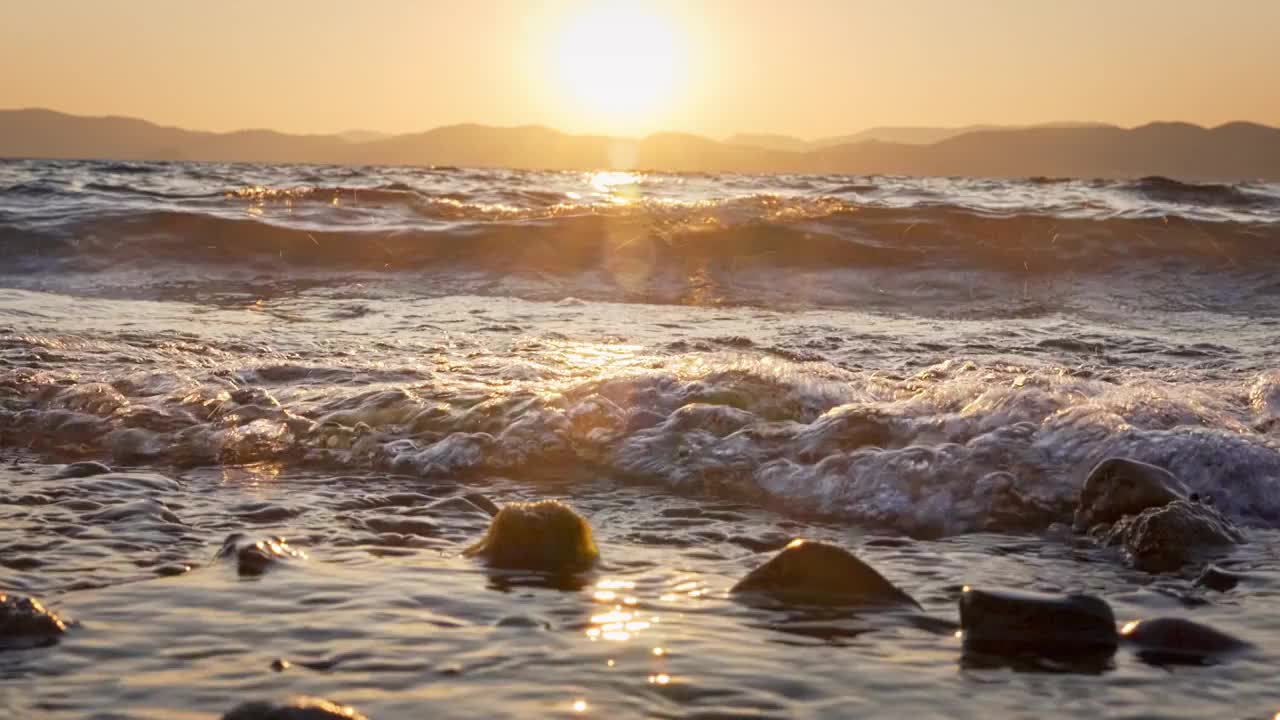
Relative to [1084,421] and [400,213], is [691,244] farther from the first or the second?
[1084,421]

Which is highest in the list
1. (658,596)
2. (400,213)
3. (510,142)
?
(510,142)

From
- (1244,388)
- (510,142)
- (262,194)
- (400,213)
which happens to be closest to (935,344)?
(1244,388)

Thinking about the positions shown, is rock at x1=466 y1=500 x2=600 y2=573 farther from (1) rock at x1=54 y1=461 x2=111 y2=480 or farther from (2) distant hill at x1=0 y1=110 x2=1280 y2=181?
(2) distant hill at x1=0 y1=110 x2=1280 y2=181

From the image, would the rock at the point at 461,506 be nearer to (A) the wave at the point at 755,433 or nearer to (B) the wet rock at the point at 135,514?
(A) the wave at the point at 755,433

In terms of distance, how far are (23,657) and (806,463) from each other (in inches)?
97.8

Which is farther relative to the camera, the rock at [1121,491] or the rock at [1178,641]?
the rock at [1121,491]

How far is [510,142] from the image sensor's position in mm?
118250

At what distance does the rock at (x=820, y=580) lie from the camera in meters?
2.75

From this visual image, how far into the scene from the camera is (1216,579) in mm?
2973

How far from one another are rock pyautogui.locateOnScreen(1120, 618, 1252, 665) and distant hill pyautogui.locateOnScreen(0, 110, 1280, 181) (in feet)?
230

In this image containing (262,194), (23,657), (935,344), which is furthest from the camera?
(262,194)

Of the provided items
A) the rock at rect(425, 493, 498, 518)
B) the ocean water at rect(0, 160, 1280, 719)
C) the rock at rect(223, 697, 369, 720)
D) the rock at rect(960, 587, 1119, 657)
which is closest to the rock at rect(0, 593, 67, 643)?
the ocean water at rect(0, 160, 1280, 719)

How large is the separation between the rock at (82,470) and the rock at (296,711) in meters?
2.42

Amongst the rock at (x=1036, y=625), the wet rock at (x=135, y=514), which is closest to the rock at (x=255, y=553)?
the wet rock at (x=135, y=514)
